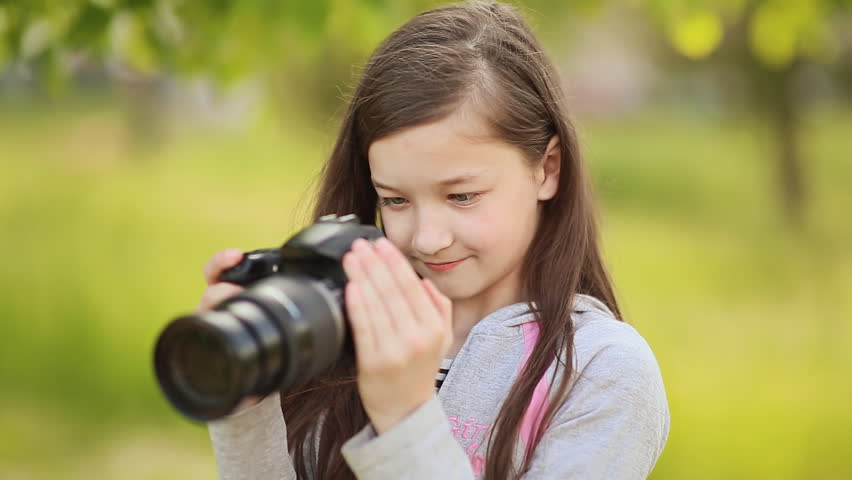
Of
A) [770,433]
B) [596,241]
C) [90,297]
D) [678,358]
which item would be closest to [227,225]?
[90,297]

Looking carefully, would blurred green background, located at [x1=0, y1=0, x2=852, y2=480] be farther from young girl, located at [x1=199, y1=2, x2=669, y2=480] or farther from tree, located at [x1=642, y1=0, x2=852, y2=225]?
young girl, located at [x1=199, y1=2, x2=669, y2=480]

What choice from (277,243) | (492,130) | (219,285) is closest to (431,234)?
(492,130)

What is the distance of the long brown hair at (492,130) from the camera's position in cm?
129

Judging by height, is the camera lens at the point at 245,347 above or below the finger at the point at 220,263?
below

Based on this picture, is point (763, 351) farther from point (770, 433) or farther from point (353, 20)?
point (353, 20)

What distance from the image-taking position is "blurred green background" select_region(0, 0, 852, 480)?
2.51 meters

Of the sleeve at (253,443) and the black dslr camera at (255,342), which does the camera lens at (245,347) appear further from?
the sleeve at (253,443)

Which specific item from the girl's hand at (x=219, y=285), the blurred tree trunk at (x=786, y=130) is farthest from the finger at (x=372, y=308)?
the blurred tree trunk at (x=786, y=130)

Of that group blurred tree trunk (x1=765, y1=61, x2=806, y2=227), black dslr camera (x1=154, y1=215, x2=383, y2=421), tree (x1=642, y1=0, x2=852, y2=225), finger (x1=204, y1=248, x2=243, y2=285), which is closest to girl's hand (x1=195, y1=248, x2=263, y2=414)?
finger (x1=204, y1=248, x2=243, y2=285)

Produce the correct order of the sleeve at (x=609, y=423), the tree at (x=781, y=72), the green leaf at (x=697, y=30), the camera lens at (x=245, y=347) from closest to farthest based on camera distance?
the camera lens at (x=245, y=347) → the sleeve at (x=609, y=423) → the green leaf at (x=697, y=30) → the tree at (x=781, y=72)

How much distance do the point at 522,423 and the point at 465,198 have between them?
0.94 ft

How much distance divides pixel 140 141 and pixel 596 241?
15.8 ft

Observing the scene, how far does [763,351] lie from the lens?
12.4ft

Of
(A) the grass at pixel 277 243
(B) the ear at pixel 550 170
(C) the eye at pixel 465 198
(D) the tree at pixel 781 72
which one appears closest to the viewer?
(C) the eye at pixel 465 198
